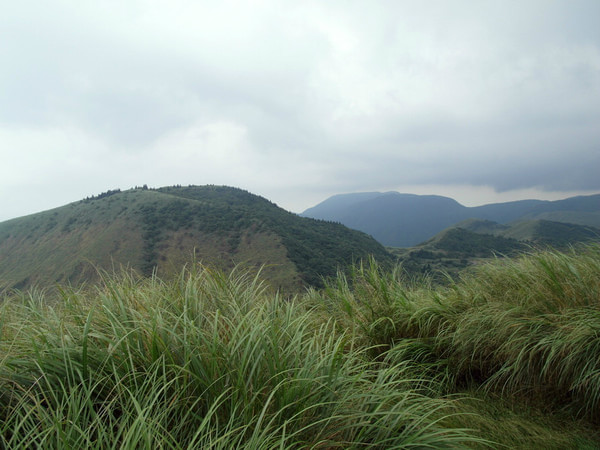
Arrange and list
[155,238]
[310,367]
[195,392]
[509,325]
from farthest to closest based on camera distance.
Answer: [155,238] < [509,325] < [310,367] < [195,392]

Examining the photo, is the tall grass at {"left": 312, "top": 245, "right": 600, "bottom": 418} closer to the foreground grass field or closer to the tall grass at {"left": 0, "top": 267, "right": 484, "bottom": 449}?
the foreground grass field

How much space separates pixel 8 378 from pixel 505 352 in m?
3.25

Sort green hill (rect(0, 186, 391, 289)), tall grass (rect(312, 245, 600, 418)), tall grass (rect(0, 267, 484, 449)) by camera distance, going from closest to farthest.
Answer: tall grass (rect(0, 267, 484, 449))
tall grass (rect(312, 245, 600, 418))
green hill (rect(0, 186, 391, 289))

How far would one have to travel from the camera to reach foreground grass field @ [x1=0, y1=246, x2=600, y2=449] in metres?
1.51

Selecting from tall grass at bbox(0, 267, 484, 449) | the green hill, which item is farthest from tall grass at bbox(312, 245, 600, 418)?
the green hill

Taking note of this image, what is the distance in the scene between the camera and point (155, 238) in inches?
2174

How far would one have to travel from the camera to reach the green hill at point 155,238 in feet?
148

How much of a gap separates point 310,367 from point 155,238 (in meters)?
58.4

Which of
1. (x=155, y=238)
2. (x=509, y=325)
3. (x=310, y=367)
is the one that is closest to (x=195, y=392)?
(x=310, y=367)

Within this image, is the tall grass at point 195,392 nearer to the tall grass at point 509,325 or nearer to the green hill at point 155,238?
the tall grass at point 509,325

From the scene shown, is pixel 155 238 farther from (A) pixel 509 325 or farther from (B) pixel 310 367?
(B) pixel 310 367

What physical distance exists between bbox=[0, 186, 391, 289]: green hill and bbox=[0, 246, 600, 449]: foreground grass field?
32701mm

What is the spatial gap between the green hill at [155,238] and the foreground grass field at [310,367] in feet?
107

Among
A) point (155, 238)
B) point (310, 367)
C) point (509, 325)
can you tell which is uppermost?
point (155, 238)
